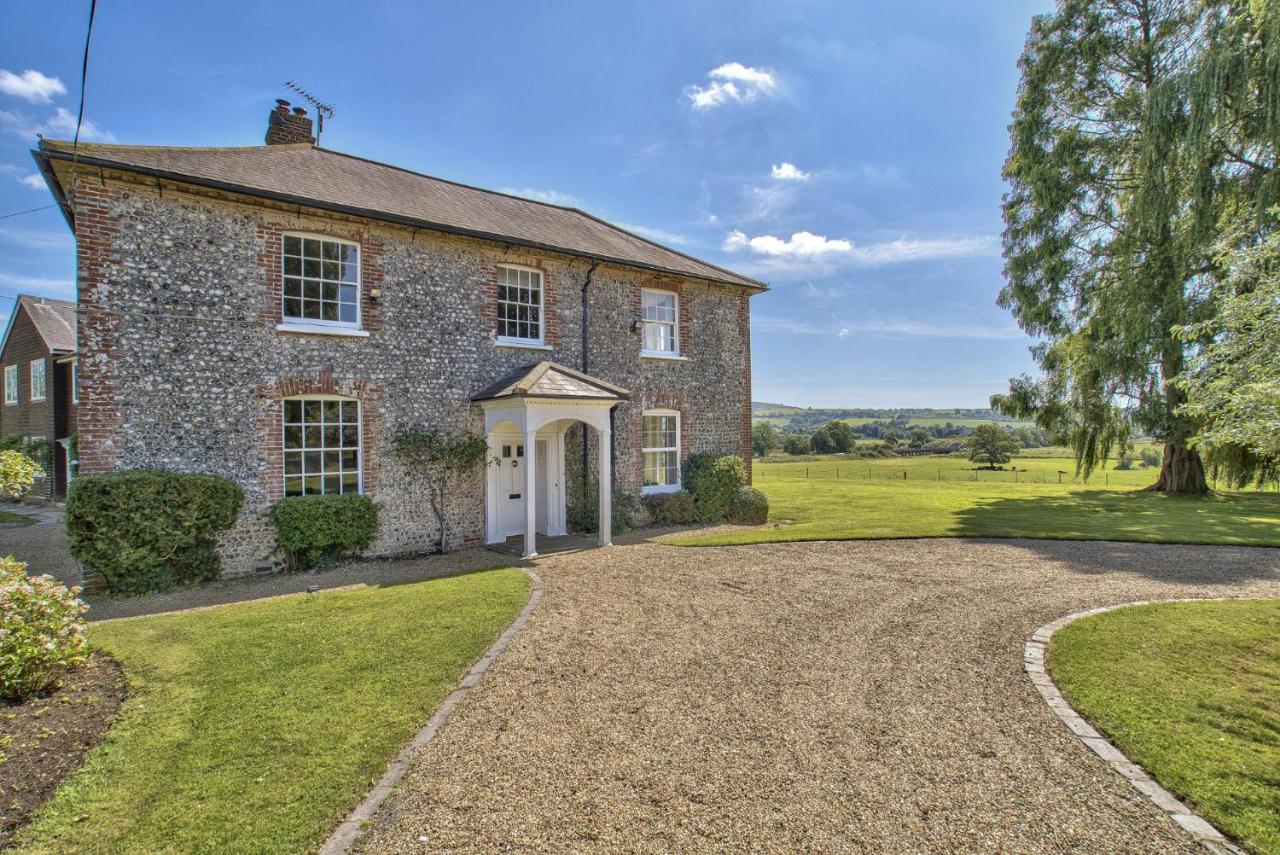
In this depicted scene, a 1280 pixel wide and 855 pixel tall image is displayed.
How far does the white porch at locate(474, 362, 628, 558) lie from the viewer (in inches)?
444

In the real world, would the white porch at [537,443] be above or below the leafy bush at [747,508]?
above

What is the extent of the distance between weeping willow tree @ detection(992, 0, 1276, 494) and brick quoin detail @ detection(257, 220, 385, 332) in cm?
2069

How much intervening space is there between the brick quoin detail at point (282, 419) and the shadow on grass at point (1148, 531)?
12.6 metres

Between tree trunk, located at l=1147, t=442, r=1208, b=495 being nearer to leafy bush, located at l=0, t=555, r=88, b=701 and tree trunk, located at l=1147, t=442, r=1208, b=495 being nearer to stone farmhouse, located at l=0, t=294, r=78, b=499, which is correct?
leafy bush, located at l=0, t=555, r=88, b=701

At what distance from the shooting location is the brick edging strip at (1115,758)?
335cm

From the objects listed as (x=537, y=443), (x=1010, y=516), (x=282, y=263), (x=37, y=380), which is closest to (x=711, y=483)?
(x=537, y=443)

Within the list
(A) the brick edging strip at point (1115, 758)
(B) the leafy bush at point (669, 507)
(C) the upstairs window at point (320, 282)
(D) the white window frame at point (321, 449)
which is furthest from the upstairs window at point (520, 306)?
(A) the brick edging strip at point (1115, 758)

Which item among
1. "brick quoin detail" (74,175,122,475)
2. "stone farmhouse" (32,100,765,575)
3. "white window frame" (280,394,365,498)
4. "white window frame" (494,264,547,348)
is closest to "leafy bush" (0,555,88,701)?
"brick quoin detail" (74,175,122,475)

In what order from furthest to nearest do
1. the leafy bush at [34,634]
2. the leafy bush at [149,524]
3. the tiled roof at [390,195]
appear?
the tiled roof at [390,195] < the leafy bush at [149,524] < the leafy bush at [34,634]

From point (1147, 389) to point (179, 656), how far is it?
2597 centimetres

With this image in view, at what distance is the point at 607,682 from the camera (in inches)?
215

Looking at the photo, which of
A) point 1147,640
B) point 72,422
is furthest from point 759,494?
point 72,422

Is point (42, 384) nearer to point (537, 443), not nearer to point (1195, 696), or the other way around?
point (537, 443)

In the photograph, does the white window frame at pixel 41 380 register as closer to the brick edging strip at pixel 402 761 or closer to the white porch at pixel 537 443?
the white porch at pixel 537 443
